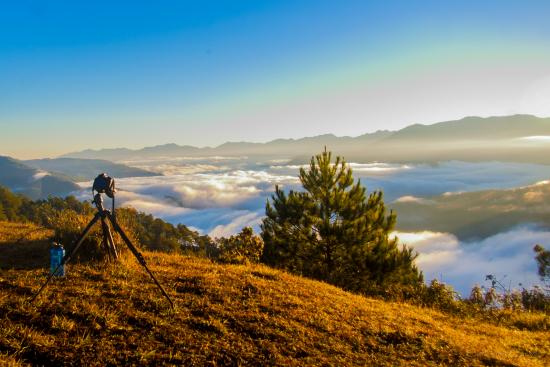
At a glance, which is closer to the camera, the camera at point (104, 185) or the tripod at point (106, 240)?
the tripod at point (106, 240)

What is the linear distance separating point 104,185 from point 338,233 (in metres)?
16.6

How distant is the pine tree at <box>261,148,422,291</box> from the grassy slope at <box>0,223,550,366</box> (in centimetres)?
1196

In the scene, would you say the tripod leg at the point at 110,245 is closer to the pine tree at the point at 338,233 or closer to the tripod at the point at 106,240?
the tripod at the point at 106,240

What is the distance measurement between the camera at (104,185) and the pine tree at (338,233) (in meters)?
15.4

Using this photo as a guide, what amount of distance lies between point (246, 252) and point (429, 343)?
786 cm

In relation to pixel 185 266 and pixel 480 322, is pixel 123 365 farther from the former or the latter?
pixel 480 322

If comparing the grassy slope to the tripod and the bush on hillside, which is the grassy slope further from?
the bush on hillside

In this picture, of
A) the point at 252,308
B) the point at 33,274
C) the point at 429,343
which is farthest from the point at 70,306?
the point at 429,343

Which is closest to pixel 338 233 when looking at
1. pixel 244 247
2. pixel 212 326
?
pixel 244 247

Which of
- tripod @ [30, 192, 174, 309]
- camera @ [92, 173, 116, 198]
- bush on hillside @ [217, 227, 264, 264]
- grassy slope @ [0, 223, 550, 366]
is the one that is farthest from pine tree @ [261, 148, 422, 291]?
camera @ [92, 173, 116, 198]

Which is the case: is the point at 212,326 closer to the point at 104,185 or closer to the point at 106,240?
the point at 104,185

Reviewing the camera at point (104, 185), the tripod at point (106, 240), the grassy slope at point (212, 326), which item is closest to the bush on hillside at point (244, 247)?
the grassy slope at point (212, 326)

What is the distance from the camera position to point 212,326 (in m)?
5.79

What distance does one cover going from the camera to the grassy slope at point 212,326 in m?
4.79
